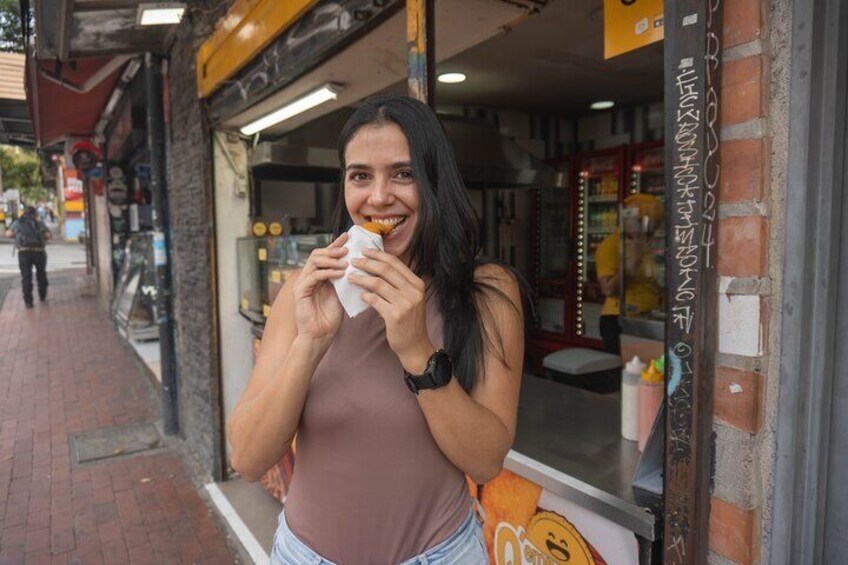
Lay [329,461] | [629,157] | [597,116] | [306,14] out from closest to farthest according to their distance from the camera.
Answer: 1. [329,461]
2. [306,14]
3. [629,157]
4. [597,116]

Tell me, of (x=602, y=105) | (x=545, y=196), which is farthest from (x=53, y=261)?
(x=602, y=105)

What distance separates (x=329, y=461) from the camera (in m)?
1.41

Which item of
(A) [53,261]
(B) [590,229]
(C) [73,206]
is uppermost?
(C) [73,206]

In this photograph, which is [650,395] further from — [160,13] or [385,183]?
[160,13]

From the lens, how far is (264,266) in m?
4.39

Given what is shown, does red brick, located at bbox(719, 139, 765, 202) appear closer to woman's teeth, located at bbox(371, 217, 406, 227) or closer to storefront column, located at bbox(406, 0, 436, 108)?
woman's teeth, located at bbox(371, 217, 406, 227)

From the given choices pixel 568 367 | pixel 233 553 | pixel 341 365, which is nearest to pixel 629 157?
pixel 568 367

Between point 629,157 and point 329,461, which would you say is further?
point 629,157

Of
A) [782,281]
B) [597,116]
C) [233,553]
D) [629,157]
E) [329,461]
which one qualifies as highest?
[597,116]

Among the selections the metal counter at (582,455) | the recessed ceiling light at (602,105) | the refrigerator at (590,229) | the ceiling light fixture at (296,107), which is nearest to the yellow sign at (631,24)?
the metal counter at (582,455)

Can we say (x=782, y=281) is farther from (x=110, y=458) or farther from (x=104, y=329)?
(x=104, y=329)

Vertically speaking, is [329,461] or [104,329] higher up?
[329,461]

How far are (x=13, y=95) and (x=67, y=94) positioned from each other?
6.86ft

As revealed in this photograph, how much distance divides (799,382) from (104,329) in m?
11.5
